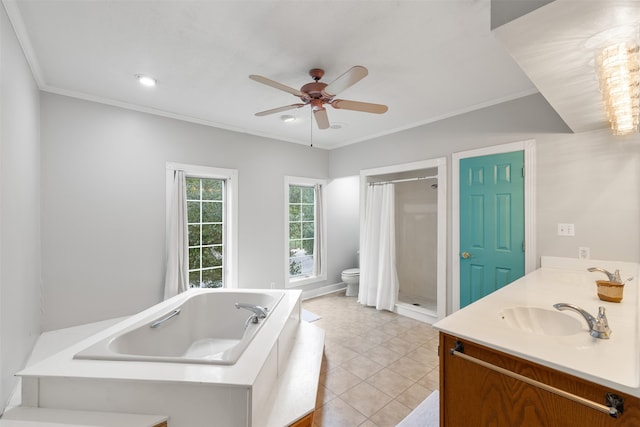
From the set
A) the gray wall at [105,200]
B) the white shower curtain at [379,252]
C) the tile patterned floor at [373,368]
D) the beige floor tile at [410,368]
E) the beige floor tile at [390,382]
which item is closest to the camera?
the tile patterned floor at [373,368]

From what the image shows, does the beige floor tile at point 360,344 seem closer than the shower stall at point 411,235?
Yes

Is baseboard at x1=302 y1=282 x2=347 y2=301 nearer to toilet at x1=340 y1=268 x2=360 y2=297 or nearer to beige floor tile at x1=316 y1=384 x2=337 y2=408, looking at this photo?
toilet at x1=340 y1=268 x2=360 y2=297

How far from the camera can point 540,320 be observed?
4.83 ft

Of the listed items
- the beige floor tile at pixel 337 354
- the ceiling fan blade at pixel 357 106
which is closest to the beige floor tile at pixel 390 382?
the beige floor tile at pixel 337 354

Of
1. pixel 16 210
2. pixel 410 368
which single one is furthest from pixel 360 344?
pixel 16 210

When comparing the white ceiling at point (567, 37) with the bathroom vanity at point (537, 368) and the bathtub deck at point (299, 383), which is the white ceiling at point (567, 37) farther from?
the bathtub deck at point (299, 383)

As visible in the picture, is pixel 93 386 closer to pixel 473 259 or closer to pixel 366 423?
pixel 366 423

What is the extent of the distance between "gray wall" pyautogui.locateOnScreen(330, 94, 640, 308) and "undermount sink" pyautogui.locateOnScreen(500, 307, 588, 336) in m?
1.49

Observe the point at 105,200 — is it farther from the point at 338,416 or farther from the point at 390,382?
the point at 390,382

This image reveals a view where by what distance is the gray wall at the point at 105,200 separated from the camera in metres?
2.70

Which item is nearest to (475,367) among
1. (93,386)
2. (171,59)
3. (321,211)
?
(93,386)

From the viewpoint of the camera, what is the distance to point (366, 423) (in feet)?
6.00

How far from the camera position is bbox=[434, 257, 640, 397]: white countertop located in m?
0.90

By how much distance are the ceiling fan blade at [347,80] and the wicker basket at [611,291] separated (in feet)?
6.16
